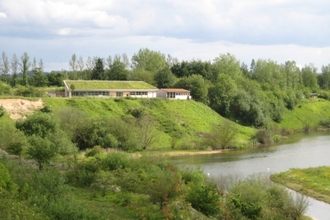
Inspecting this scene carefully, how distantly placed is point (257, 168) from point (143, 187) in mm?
27457

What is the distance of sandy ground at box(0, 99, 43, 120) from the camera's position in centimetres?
6027

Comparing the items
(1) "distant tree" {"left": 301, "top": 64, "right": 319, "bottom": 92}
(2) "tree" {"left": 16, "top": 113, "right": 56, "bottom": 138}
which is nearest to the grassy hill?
(2) "tree" {"left": 16, "top": 113, "right": 56, "bottom": 138}

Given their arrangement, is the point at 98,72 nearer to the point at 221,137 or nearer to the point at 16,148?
the point at 221,137

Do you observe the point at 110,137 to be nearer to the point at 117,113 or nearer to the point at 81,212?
the point at 117,113

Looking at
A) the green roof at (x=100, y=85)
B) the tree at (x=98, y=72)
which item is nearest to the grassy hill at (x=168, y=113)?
the green roof at (x=100, y=85)

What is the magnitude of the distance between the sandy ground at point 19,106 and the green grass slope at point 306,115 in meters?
52.2

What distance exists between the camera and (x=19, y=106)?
62.4 m

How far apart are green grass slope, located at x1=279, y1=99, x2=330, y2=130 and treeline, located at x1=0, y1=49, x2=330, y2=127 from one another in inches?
83.8

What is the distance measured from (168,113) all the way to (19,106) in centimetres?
2478

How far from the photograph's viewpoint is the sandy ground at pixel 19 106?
60272mm

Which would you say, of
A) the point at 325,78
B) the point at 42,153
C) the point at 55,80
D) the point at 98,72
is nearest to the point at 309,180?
the point at 42,153

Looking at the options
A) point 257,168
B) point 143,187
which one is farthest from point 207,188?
point 257,168

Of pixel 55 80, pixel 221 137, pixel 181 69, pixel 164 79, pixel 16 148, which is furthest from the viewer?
pixel 181 69

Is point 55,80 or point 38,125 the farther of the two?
point 55,80
